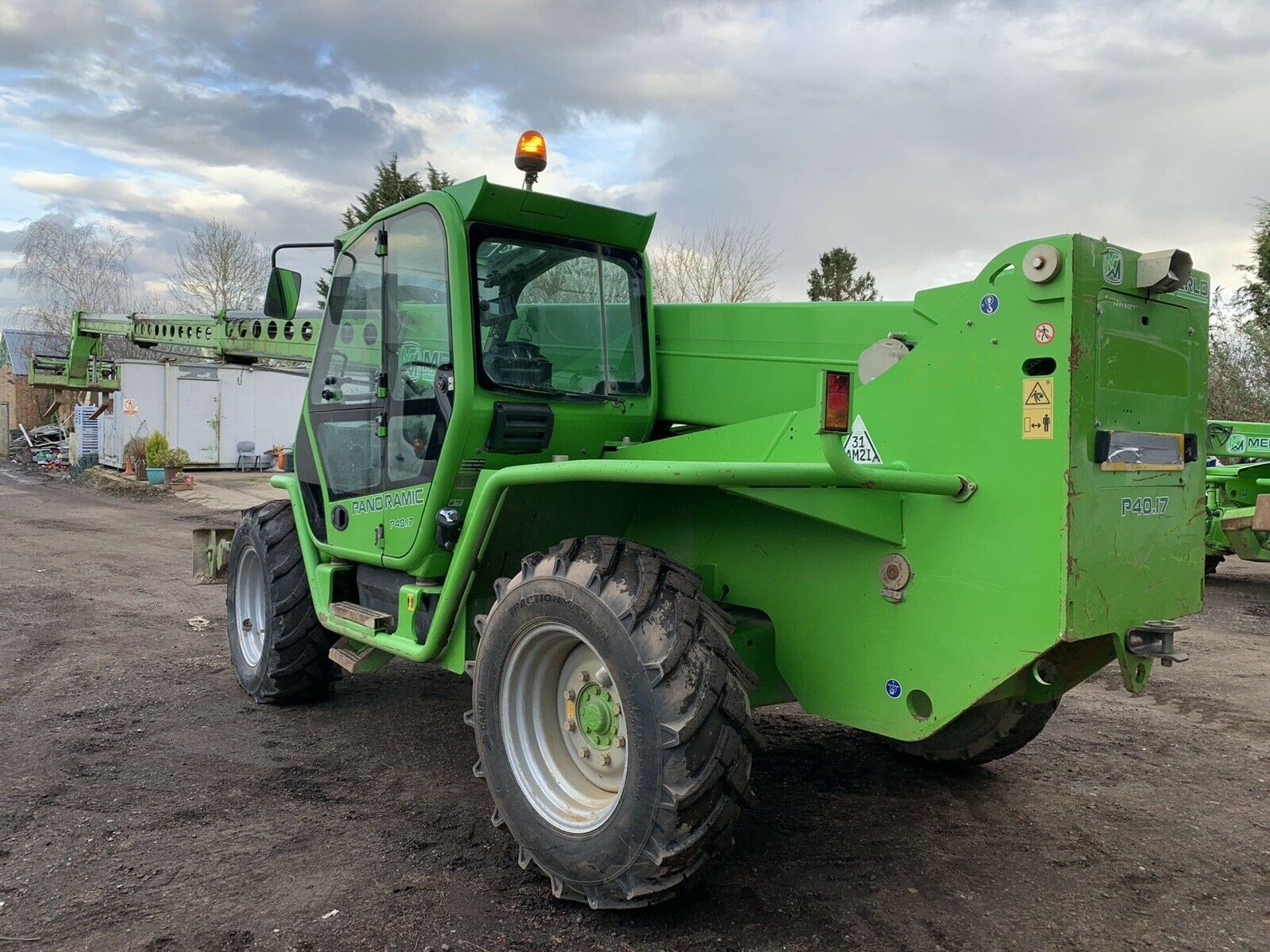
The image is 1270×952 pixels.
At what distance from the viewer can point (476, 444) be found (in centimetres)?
389

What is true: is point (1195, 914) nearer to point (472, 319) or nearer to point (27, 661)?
point (472, 319)

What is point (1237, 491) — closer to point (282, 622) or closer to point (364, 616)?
point (364, 616)

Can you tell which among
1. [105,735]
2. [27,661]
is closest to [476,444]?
[105,735]

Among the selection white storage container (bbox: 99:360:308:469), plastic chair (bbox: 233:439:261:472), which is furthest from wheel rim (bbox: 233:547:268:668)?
plastic chair (bbox: 233:439:261:472)

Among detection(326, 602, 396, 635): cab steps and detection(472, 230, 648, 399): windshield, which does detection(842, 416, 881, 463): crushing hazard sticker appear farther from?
detection(326, 602, 396, 635): cab steps

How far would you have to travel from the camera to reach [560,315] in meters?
4.16

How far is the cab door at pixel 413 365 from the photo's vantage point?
3988mm

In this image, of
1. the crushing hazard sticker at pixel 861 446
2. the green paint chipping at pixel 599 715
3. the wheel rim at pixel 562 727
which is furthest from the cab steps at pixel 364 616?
the crushing hazard sticker at pixel 861 446

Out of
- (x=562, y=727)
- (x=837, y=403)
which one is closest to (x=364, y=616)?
(x=562, y=727)

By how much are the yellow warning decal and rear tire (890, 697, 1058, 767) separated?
1429mm

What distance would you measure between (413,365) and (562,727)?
1727mm

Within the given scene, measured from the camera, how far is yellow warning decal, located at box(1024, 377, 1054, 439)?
2.63m

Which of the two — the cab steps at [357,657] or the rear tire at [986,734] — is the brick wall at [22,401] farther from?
the rear tire at [986,734]

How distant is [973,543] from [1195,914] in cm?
149
